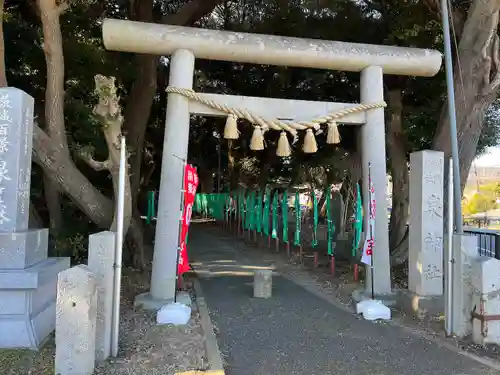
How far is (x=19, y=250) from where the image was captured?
534 cm

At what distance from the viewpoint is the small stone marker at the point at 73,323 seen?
434 centimetres

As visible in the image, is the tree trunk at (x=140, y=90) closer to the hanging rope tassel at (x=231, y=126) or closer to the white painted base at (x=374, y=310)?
the hanging rope tassel at (x=231, y=126)

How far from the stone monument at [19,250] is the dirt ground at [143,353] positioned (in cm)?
24

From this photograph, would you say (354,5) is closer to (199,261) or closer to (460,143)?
(460,143)

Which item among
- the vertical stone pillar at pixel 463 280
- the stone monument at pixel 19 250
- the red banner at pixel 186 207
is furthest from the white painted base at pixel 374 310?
the stone monument at pixel 19 250

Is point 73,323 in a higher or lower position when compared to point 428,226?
lower

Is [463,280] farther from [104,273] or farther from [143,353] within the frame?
[104,273]

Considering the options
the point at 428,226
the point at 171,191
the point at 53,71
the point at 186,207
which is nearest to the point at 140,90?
the point at 53,71

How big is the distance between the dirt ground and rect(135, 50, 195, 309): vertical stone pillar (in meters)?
0.50

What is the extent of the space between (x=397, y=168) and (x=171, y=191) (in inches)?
250

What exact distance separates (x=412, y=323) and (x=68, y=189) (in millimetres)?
5438

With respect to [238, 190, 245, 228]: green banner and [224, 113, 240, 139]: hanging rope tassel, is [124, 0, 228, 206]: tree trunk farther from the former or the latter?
[238, 190, 245, 228]: green banner

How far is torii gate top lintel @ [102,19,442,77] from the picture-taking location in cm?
725

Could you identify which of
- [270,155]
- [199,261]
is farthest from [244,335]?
[270,155]
